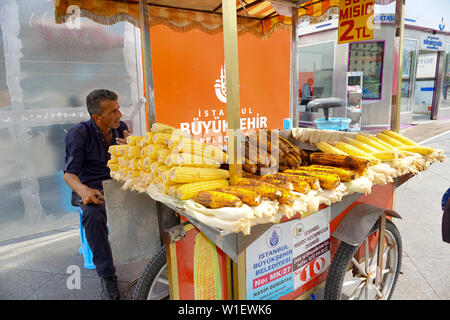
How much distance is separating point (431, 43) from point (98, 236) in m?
17.7

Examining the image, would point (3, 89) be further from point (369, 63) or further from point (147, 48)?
point (369, 63)

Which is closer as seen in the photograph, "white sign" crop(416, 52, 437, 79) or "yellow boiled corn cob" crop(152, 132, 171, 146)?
"yellow boiled corn cob" crop(152, 132, 171, 146)

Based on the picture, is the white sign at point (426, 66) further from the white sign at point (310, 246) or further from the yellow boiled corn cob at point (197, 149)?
the yellow boiled corn cob at point (197, 149)

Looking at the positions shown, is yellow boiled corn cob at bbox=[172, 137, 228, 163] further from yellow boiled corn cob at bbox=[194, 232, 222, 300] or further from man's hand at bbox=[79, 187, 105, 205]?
man's hand at bbox=[79, 187, 105, 205]

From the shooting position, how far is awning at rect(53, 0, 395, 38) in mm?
3410

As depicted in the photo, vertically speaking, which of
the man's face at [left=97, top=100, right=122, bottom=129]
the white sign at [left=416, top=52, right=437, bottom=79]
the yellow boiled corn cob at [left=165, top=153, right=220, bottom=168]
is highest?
the white sign at [left=416, top=52, right=437, bottom=79]

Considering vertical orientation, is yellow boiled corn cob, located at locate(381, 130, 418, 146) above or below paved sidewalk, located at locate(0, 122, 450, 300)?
above

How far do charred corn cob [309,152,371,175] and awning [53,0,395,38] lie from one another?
234 cm

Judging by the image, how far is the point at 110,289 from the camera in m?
2.85

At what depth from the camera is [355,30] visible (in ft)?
11.7

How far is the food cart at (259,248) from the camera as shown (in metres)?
1.75

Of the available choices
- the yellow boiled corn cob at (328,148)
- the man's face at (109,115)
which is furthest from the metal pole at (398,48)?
the man's face at (109,115)

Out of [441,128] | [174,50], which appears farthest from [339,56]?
[174,50]

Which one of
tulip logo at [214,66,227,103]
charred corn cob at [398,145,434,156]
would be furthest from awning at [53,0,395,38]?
charred corn cob at [398,145,434,156]
